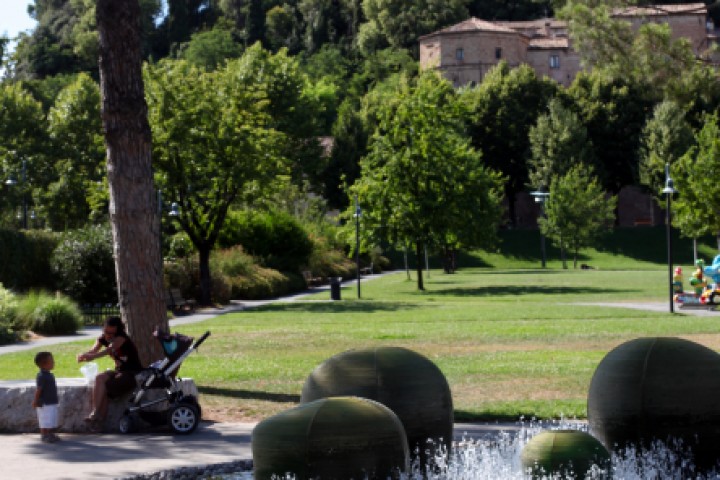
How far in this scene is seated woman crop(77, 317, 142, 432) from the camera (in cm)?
1296

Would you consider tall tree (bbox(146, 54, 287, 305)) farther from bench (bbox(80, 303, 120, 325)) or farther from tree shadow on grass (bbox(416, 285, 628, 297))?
tree shadow on grass (bbox(416, 285, 628, 297))

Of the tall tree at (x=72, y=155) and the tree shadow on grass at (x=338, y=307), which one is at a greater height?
the tall tree at (x=72, y=155)

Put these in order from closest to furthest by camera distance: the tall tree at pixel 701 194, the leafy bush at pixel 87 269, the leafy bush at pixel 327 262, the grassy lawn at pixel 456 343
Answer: the grassy lawn at pixel 456 343 < the leafy bush at pixel 87 269 < the tall tree at pixel 701 194 < the leafy bush at pixel 327 262

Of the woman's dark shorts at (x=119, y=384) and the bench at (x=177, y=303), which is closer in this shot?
the woman's dark shorts at (x=119, y=384)

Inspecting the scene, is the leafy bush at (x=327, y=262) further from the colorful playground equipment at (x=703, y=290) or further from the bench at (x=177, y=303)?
the colorful playground equipment at (x=703, y=290)

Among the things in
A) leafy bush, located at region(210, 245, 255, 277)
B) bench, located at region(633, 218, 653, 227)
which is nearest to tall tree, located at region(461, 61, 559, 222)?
bench, located at region(633, 218, 653, 227)

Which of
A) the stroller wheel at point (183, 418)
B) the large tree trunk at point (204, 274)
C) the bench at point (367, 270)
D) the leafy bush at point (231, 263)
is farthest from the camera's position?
the bench at point (367, 270)

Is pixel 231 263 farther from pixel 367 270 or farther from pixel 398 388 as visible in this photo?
pixel 398 388

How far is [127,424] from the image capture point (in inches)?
510

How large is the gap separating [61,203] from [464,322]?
4432cm

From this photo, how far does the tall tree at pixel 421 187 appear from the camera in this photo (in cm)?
5122

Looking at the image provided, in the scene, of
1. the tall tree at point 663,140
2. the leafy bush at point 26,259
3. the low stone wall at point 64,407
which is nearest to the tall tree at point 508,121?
the tall tree at point 663,140

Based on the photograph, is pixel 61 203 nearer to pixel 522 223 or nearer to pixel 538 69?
pixel 522 223

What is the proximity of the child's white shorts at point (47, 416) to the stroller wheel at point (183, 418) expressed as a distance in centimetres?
118
